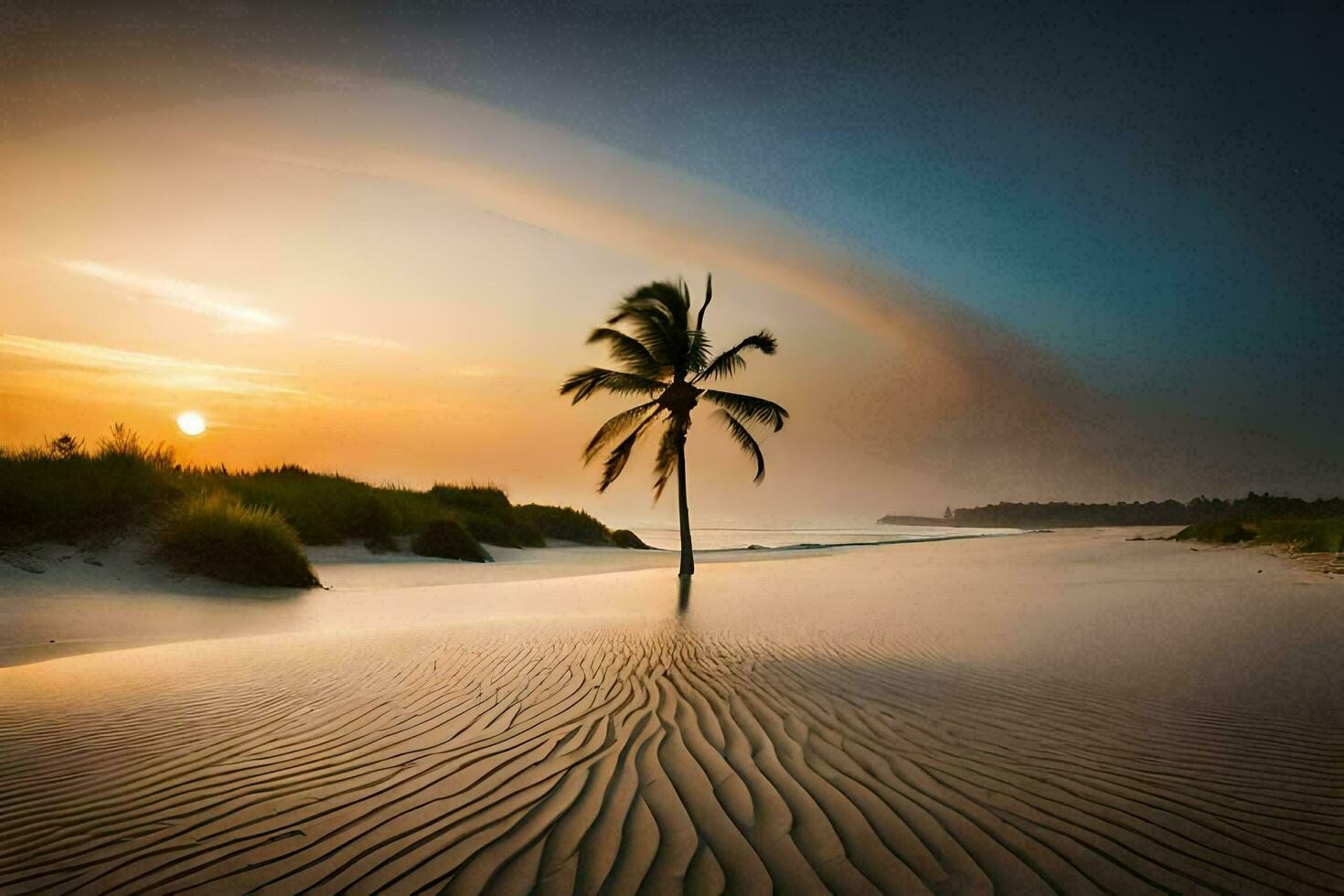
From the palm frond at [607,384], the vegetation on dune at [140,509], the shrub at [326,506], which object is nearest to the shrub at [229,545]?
the vegetation on dune at [140,509]

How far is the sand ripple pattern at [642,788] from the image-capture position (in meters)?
2.57

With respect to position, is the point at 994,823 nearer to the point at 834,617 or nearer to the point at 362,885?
the point at 362,885

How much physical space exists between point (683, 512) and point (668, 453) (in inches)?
73.2

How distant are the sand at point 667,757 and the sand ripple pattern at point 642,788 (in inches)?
0.7

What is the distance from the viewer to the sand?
262 centimetres

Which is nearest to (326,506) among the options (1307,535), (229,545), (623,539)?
(229,545)

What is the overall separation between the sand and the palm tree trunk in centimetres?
1085

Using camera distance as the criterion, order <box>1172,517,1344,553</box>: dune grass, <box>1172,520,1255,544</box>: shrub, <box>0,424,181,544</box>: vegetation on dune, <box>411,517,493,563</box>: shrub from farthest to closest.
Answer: <box>1172,520,1255,544</box>: shrub, <box>411,517,493,563</box>: shrub, <box>1172,517,1344,553</box>: dune grass, <box>0,424,181,544</box>: vegetation on dune

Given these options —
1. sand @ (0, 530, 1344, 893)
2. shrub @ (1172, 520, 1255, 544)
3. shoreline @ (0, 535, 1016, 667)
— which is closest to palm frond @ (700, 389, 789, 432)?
shoreline @ (0, 535, 1016, 667)

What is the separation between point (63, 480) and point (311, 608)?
522 cm

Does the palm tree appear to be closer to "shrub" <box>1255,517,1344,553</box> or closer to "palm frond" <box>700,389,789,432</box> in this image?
"palm frond" <box>700,389,789,432</box>

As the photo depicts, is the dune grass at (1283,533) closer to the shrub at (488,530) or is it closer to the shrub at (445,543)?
the shrub at (445,543)

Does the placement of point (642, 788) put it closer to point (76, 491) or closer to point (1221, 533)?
point (76, 491)

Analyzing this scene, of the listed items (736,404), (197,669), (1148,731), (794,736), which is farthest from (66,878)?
(736,404)
